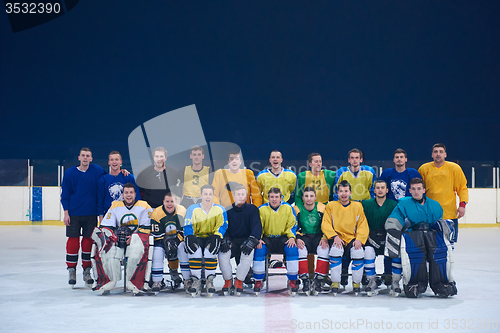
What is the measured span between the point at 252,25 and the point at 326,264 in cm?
923

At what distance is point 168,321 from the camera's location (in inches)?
120

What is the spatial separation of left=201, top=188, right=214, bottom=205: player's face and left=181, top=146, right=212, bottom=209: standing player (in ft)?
1.26

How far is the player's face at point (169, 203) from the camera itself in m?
4.17

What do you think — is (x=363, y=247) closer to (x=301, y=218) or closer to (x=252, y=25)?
(x=301, y=218)

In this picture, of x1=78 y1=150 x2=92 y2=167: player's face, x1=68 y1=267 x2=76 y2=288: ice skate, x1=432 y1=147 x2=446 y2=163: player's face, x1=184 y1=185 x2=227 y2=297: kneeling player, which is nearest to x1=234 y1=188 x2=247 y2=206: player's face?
x1=184 y1=185 x2=227 y2=297: kneeling player

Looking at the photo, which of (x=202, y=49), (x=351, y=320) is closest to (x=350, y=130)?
(x=202, y=49)

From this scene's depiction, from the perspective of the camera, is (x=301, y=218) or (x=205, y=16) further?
(x=205, y=16)

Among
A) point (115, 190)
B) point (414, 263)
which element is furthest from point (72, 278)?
point (414, 263)

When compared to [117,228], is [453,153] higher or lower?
higher

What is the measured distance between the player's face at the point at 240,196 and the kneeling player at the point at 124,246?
0.73 m

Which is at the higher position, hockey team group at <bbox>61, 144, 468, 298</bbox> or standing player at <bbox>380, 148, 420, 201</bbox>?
standing player at <bbox>380, 148, 420, 201</bbox>

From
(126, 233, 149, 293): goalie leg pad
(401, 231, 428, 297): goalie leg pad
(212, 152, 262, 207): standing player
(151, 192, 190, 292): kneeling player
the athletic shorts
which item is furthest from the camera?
(212, 152, 262, 207): standing player

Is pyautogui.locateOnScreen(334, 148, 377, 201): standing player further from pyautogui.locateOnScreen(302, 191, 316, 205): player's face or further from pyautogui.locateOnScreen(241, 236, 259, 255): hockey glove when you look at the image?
pyautogui.locateOnScreen(241, 236, 259, 255): hockey glove

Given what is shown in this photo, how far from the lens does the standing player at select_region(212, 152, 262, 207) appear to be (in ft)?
14.9
